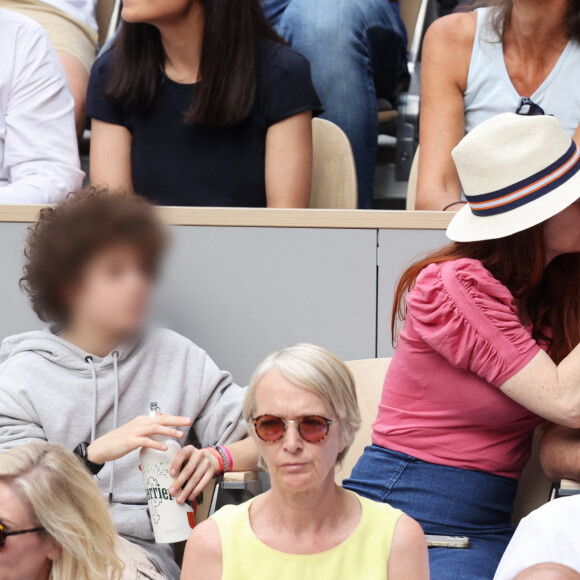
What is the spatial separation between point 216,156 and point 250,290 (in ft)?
1.50

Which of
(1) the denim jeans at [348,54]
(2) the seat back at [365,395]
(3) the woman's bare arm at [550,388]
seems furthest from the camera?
(1) the denim jeans at [348,54]

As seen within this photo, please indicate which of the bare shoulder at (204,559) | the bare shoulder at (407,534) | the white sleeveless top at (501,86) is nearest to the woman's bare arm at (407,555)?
the bare shoulder at (407,534)

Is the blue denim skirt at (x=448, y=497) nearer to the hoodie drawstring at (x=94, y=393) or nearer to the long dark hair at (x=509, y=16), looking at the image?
the hoodie drawstring at (x=94, y=393)

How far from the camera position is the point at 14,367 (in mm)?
1979

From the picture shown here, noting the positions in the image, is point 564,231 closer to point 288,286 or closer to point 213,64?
point 288,286

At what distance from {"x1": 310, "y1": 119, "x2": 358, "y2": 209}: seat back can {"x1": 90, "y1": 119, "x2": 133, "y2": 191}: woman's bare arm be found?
20.0 inches

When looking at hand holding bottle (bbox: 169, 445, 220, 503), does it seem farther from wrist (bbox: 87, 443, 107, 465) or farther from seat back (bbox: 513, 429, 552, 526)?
seat back (bbox: 513, 429, 552, 526)

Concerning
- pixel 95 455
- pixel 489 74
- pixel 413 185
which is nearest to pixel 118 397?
pixel 95 455

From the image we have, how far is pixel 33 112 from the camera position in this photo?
105 inches

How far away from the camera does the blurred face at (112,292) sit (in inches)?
73.3

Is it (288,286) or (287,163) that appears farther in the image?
(287,163)

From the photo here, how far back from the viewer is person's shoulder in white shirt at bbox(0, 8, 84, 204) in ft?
8.62

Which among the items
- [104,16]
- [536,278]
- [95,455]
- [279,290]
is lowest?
[95,455]

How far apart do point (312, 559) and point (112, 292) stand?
726 millimetres
